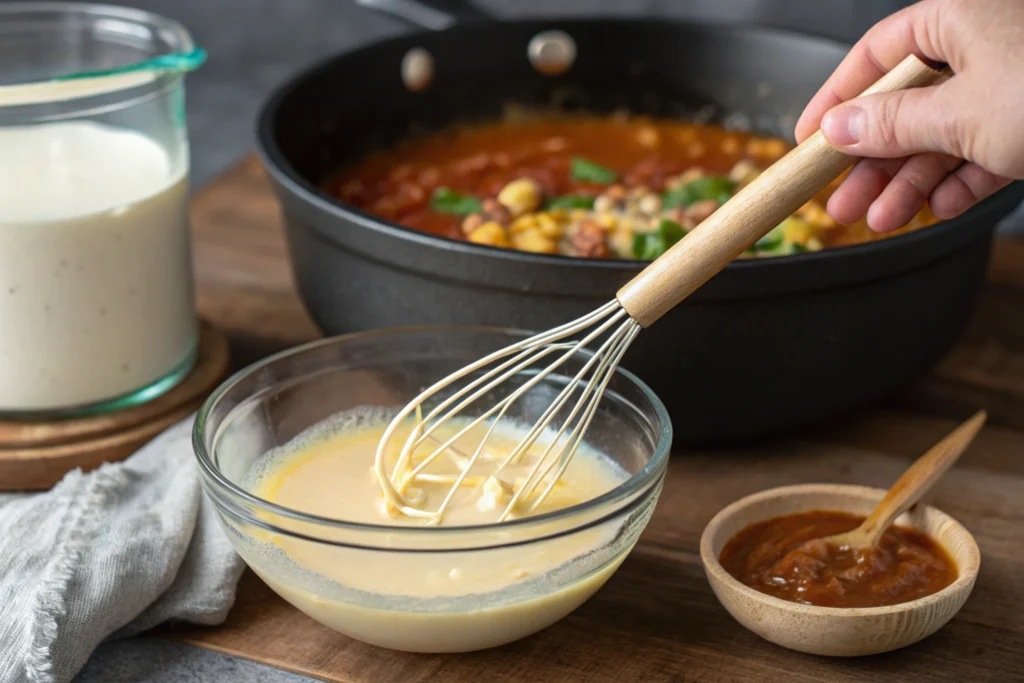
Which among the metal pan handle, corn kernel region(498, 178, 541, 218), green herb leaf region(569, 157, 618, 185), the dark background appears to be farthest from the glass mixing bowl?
the dark background

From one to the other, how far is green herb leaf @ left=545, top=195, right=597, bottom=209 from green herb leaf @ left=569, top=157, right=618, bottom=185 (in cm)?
12

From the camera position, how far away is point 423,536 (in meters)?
1.00

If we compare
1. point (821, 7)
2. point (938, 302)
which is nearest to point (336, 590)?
point (938, 302)

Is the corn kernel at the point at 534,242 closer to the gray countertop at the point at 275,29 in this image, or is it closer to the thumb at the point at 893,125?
the thumb at the point at 893,125

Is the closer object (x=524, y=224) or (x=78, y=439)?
(x=78, y=439)

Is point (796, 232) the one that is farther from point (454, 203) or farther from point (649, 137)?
point (649, 137)

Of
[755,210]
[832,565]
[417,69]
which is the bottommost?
[832,565]

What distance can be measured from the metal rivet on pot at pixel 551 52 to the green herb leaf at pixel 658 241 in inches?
25.9

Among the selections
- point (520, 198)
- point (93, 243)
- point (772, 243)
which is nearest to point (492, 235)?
point (520, 198)

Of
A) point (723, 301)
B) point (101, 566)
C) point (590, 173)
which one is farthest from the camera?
point (590, 173)

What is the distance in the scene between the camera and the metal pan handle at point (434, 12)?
1929mm

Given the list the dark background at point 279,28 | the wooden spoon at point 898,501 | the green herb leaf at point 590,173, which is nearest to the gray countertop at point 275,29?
the dark background at point 279,28

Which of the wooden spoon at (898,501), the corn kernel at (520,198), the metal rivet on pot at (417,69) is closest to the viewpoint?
the wooden spoon at (898,501)

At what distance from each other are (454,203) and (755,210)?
2.45 feet
